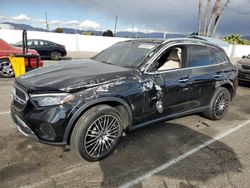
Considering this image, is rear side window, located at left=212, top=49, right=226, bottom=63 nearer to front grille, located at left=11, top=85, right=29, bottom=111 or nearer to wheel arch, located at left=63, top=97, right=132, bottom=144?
wheel arch, located at left=63, top=97, right=132, bottom=144

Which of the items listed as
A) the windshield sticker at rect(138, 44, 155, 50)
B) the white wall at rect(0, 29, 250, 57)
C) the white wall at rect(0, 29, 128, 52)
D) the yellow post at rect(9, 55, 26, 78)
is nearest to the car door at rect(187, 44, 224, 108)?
the windshield sticker at rect(138, 44, 155, 50)

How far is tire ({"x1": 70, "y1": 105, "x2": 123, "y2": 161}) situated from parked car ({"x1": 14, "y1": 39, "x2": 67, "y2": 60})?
12415mm

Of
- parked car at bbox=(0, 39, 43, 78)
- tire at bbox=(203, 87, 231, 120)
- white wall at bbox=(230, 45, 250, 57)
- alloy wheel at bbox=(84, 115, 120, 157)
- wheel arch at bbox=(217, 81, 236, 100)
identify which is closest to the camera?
alloy wheel at bbox=(84, 115, 120, 157)

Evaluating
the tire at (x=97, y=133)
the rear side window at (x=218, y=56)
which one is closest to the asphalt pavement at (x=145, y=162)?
the tire at (x=97, y=133)

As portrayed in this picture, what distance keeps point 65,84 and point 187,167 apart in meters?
2.03

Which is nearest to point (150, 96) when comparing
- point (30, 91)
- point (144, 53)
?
point (144, 53)

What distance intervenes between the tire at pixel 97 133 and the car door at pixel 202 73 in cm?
172

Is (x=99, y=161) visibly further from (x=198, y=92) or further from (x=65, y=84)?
(x=198, y=92)

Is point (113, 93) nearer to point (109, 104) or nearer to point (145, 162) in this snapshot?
point (109, 104)

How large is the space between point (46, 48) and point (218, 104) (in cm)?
1223

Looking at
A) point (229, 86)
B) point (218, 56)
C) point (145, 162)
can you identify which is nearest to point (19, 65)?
point (145, 162)

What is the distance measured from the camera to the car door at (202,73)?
4168 millimetres

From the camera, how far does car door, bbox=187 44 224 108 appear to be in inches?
164

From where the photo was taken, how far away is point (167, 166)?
3125 mm
